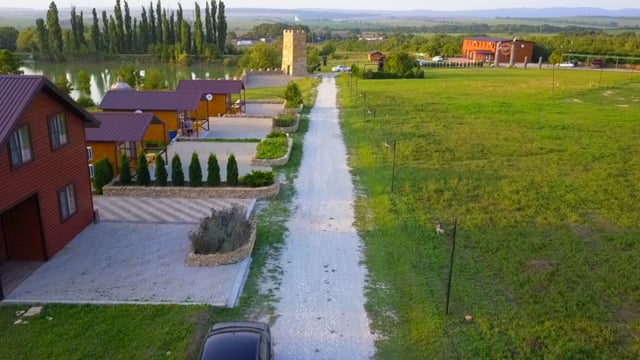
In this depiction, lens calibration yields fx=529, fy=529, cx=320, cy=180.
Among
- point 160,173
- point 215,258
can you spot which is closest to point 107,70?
point 160,173

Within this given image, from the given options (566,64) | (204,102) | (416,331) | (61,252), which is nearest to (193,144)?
(204,102)

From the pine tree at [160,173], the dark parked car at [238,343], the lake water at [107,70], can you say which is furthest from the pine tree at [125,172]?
the lake water at [107,70]

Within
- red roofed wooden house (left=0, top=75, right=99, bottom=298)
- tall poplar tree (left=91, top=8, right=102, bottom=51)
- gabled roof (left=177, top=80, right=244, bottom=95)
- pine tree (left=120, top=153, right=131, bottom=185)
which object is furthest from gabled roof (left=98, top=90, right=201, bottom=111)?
tall poplar tree (left=91, top=8, right=102, bottom=51)

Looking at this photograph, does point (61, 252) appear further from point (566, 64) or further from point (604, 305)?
point (566, 64)

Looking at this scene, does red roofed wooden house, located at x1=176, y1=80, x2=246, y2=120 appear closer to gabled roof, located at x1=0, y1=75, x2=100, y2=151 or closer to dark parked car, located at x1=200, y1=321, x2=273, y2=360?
gabled roof, located at x1=0, y1=75, x2=100, y2=151

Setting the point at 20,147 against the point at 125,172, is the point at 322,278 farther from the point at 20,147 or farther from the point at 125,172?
the point at 125,172
